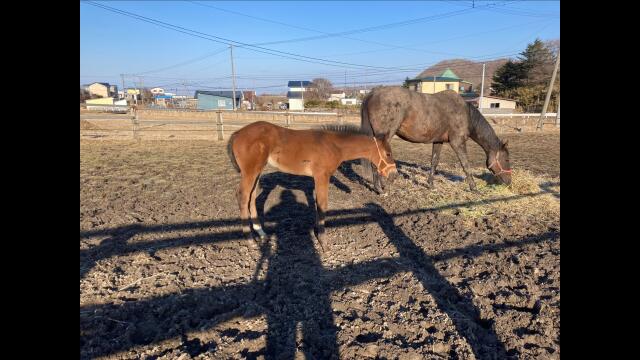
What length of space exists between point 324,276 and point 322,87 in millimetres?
89954

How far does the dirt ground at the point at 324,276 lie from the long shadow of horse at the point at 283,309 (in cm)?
1

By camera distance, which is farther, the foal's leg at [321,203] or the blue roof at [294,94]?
the blue roof at [294,94]

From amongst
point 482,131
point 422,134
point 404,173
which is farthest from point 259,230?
point 482,131

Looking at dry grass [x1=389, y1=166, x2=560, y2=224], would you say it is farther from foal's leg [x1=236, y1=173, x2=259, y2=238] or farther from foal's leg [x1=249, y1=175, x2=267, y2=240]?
foal's leg [x1=236, y1=173, x2=259, y2=238]

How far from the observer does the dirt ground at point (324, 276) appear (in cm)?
271

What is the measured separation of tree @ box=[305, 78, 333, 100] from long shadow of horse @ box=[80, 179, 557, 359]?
7967cm

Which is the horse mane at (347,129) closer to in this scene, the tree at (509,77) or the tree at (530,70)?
the tree at (530,70)

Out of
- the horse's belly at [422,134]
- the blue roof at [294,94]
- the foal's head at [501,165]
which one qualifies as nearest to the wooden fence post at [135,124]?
the horse's belly at [422,134]

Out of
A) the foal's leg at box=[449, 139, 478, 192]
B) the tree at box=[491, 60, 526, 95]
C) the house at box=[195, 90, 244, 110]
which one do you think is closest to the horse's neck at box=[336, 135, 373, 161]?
the foal's leg at box=[449, 139, 478, 192]

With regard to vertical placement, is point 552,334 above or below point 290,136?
below

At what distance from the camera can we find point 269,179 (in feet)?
27.1
